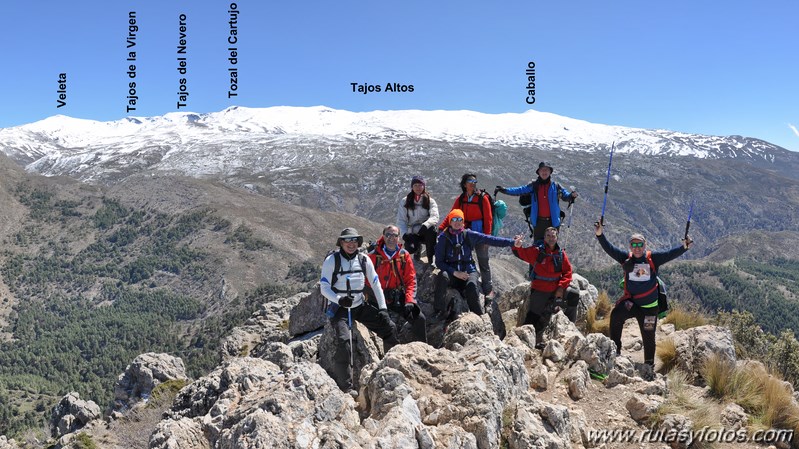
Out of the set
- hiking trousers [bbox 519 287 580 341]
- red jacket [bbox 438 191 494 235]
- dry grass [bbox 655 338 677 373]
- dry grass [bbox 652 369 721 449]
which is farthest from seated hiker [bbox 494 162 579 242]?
dry grass [bbox 652 369 721 449]

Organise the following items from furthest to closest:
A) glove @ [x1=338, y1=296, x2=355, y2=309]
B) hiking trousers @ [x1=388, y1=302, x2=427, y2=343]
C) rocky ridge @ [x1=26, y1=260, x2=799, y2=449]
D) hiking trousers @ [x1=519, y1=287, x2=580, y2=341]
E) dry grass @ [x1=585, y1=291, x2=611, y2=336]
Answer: dry grass @ [x1=585, y1=291, x2=611, y2=336], hiking trousers @ [x1=519, y1=287, x2=580, y2=341], hiking trousers @ [x1=388, y1=302, x2=427, y2=343], glove @ [x1=338, y1=296, x2=355, y2=309], rocky ridge @ [x1=26, y1=260, x2=799, y2=449]

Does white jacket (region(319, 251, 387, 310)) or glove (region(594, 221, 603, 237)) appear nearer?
white jacket (region(319, 251, 387, 310))

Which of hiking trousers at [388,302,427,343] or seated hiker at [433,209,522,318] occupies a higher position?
seated hiker at [433,209,522,318]

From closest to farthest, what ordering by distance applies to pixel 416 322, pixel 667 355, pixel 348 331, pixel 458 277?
pixel 348 331 → pixel 416 322 → pixel 667 355 → pixel 458 277

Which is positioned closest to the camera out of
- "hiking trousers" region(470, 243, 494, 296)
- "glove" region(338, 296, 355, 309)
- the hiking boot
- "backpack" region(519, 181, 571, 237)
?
"glove" region(338, 296, 355, 309)

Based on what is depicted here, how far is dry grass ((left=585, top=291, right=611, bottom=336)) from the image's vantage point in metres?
14.7

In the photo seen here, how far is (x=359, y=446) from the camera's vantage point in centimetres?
632

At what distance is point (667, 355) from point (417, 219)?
698 centimetres

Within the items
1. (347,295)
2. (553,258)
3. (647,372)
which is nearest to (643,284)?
(647,372)

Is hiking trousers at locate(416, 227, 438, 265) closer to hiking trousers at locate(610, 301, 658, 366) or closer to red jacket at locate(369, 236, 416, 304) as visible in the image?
red jacket at locate(369, 236, 416, 304)

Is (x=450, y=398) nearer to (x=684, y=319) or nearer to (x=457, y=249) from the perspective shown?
(x=457, y=249)

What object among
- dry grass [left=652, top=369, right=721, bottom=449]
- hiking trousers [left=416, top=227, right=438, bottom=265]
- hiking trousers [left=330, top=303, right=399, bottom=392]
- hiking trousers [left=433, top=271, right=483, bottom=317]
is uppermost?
hiking trousers [left=416, top=227, right=438, bottom=265]

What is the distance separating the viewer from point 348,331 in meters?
10.3

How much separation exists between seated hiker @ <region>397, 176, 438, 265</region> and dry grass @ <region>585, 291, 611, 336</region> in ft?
16.9
